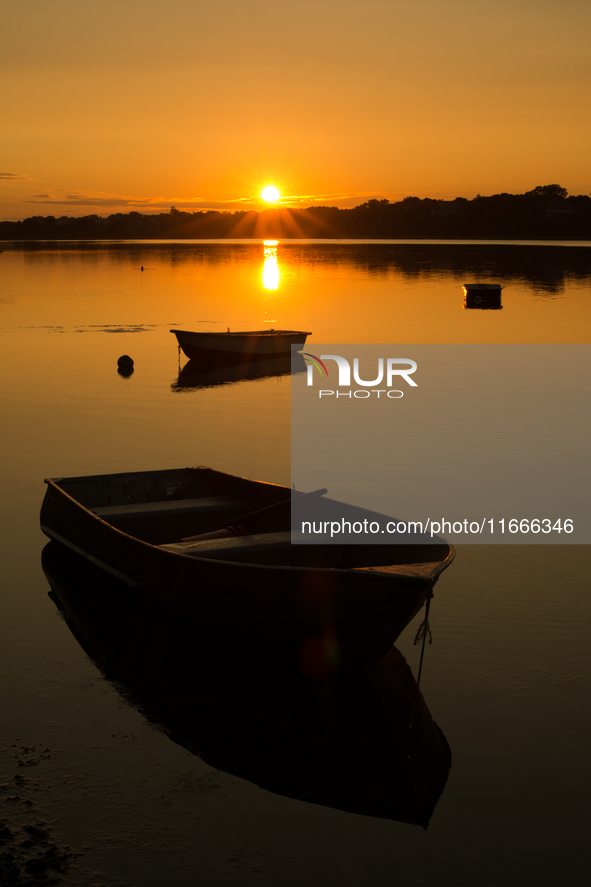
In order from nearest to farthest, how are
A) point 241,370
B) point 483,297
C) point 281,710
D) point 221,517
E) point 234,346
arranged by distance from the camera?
1. point 281,710
2. point 221,517
3. point 234,346
4. point 241,370
5. point 483,297

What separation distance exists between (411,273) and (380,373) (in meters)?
68.2

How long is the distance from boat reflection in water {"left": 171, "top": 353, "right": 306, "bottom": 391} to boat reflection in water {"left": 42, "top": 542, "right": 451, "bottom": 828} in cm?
2135

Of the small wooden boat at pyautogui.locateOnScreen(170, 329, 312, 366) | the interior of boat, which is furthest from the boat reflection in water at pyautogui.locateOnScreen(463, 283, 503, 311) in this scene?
the interior of boat

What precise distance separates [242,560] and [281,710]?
88.3 inches

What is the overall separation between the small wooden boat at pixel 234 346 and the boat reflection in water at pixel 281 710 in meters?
23.0

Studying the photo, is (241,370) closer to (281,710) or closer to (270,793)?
(281,710)

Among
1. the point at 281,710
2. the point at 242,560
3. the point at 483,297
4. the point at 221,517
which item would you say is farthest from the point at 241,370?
the point at 483,297

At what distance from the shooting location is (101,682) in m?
9.31

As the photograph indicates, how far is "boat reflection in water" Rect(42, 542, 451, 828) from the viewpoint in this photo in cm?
746

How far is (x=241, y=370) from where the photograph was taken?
111ft

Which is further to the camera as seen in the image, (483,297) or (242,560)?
(483,297)

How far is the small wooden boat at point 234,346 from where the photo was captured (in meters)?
33.5

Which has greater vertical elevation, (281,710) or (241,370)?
(241,370)

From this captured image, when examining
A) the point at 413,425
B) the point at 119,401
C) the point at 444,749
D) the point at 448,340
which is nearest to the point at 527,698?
the point at 444,749
